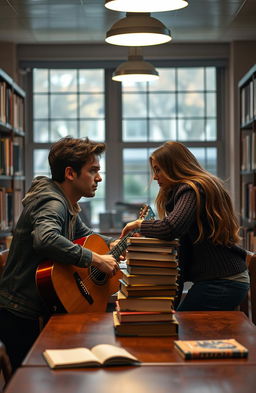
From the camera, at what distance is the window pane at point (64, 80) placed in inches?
315

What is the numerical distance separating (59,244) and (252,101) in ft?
12.9

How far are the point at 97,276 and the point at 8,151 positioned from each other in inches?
135

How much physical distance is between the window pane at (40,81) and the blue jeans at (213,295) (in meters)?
5.82

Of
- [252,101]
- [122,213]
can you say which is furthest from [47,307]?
[122,213]

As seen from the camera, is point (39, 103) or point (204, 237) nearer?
point (204, 237)

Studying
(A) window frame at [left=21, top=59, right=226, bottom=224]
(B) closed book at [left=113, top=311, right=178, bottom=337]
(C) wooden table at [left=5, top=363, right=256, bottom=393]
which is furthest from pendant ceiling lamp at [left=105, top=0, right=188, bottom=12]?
(A) window frame at [left=21, top=59, right=226, bottom=224]

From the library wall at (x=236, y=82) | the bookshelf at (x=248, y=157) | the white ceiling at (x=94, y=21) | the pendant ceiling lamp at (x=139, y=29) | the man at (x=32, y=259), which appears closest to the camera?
the man at (x=32, y=259)

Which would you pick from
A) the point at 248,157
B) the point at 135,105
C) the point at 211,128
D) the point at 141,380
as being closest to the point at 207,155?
the point at 211,128

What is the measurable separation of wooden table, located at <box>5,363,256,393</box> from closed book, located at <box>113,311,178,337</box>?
32 cm

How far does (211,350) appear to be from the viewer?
1803mm

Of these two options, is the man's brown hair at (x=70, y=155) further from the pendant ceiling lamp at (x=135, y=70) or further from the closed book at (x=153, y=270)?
the pendant ceiling lamp at (x=135, y=70)

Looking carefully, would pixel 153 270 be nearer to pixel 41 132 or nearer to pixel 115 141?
pixel 115 141

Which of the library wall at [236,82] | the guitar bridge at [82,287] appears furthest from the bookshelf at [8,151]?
the guitar bridge at [82,287]

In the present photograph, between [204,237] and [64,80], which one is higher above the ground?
[64,80]
